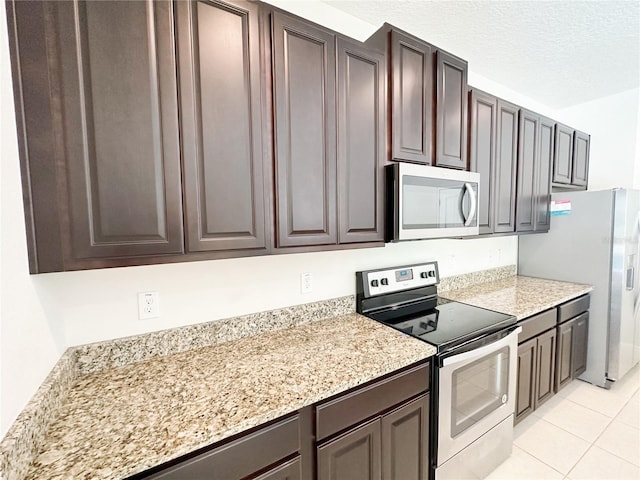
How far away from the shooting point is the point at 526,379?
6.28ft

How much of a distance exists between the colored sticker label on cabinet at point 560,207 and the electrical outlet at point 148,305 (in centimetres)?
324

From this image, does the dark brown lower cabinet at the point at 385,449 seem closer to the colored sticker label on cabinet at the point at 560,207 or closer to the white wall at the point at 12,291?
the white wall at the point at 12,291

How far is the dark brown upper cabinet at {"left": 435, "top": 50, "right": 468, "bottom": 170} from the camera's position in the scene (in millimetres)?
1619

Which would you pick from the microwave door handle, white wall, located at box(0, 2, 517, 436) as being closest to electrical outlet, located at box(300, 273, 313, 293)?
white wall, located at box(0, 2, 517, 436)

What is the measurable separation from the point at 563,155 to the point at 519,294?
58.5 inches

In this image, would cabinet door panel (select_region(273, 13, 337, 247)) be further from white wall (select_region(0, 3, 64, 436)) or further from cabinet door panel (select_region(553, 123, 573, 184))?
cabinet door panel (select_region(553, 123, 573, 184))

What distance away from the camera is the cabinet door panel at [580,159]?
2.74 metres

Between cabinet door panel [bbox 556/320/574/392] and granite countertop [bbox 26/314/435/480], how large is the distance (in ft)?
5.28

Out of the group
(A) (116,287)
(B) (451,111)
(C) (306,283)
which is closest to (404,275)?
(C) (306,283)

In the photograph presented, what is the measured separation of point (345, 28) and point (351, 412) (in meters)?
2.11

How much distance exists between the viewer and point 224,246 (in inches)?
41.8

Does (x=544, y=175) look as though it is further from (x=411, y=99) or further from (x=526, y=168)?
(x=411, y=99)

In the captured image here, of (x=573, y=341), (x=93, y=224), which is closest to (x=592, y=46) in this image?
(x=573, y=341)

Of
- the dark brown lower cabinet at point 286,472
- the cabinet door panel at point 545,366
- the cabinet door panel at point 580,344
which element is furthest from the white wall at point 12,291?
the cabinet door panel at point 580,344
